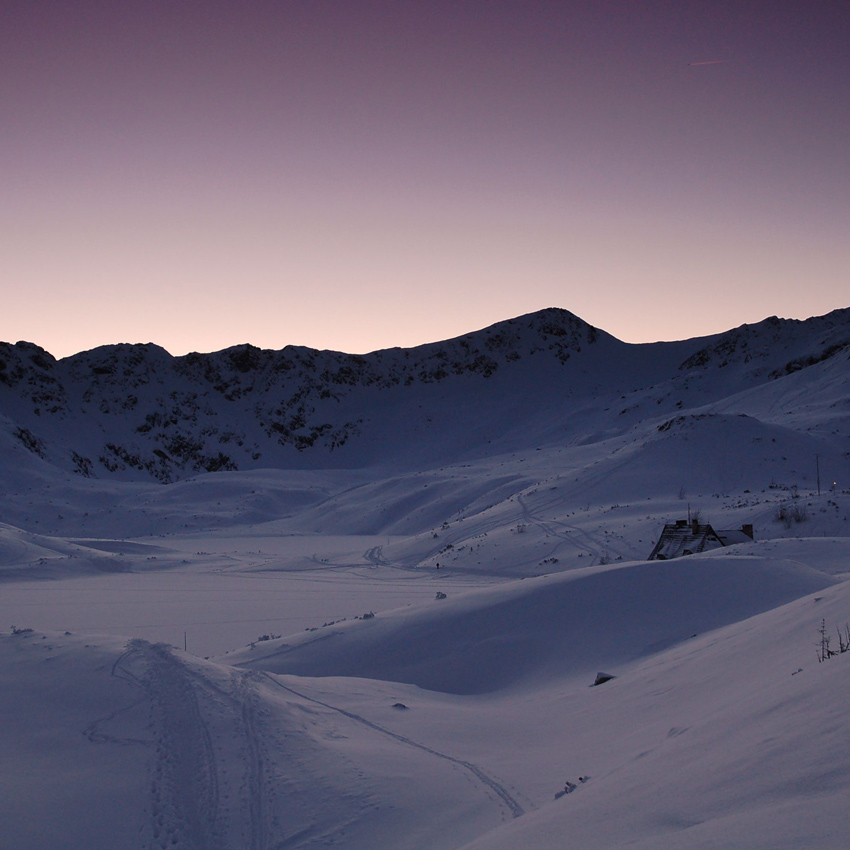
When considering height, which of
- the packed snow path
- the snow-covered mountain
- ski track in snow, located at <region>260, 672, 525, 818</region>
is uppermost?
the snow-covered mountain

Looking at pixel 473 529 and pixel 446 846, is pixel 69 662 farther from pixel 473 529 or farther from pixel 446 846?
pixel 473 529

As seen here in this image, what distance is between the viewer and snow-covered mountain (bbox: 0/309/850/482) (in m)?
78.9

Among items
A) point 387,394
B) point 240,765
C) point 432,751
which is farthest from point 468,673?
point 387,394

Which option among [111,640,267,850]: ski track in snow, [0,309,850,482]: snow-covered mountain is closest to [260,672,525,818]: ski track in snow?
[111,640,267,850]: ski track in snow

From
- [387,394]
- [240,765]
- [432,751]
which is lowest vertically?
[432,751]

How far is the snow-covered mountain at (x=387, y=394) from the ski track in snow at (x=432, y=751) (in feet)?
190

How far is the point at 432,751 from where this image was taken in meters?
6.65

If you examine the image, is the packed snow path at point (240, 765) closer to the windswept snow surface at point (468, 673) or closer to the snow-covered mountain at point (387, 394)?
the windswept snow surface at point (468, 673)

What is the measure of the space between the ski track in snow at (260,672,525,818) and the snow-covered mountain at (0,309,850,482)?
190 feet

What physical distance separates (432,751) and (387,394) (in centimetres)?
10124

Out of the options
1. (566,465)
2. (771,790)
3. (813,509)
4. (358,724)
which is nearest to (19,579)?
(358,724)

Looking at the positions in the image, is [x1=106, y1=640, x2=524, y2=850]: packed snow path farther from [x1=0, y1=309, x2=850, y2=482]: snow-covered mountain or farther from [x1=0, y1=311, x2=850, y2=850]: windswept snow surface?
[x1=0, y1=309, x2=850, y2=482]: snow-covered mountain

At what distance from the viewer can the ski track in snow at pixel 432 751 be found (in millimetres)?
5268

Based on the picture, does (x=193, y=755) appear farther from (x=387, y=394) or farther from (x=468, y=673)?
(x=387, y=394)
